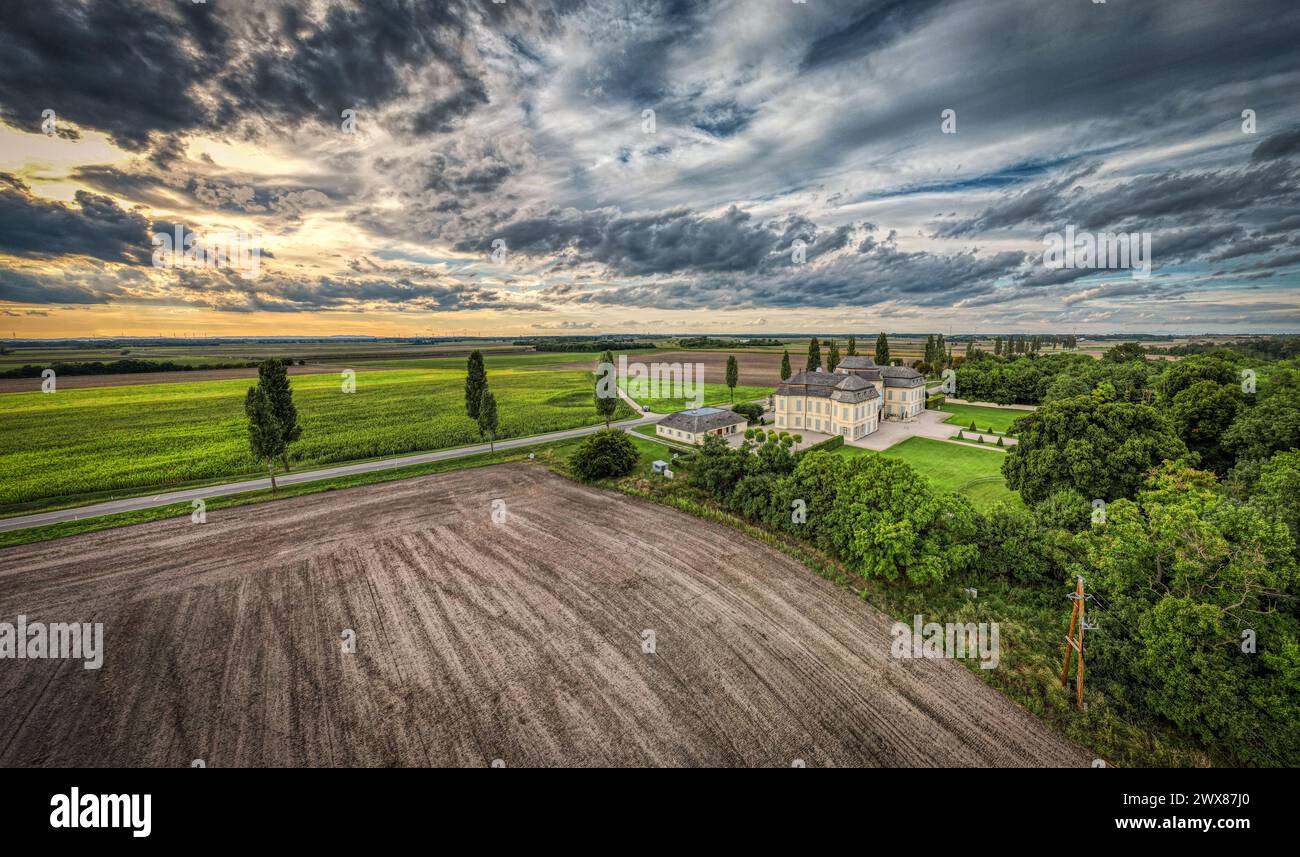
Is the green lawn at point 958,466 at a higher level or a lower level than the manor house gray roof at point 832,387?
lower

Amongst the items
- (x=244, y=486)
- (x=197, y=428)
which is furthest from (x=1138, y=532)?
(x=197, y=428)

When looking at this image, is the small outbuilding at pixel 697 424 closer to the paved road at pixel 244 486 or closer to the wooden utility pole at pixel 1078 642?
the paved road at pixel 244 486

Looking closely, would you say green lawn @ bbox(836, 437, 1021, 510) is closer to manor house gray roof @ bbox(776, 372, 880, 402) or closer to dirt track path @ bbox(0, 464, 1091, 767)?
manor house gray roof @ bbox(776, 372, 880, 402)

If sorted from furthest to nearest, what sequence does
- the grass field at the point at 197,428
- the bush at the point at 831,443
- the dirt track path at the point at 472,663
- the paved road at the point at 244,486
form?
the bush at the point at 831,443
the grass field at the point at 197,428
the paved road at the point at 244,486
the dirt track path at the point at 472,663

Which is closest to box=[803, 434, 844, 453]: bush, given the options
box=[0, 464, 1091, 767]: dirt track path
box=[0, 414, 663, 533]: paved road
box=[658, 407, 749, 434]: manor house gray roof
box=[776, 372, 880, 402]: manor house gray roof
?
box=[776, 372, 880, 402]: manor house gray roof

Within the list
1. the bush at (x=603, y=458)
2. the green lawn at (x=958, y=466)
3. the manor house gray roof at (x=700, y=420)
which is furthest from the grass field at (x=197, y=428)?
the green lawn at (x=958, y=466)
